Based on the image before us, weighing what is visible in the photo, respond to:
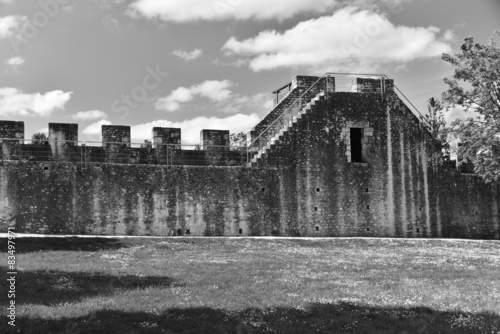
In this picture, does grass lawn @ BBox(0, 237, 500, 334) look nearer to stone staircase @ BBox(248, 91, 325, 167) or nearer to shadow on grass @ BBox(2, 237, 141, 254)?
shadow on grass @ BBox(2, 237, 141, 254)

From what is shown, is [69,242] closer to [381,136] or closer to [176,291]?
[176,291]

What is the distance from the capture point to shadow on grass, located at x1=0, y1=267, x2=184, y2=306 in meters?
11.0

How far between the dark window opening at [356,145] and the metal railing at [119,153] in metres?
6.92

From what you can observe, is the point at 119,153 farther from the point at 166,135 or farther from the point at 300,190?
the point at 300,190

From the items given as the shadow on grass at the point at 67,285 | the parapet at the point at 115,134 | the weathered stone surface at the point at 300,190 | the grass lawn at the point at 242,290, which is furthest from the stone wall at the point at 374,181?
the shadow on grass at the point at 67,285

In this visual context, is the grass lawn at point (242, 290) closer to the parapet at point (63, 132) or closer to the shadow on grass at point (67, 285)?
the shadow on grass at point (67, 285)

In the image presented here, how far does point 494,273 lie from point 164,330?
11.8 metres

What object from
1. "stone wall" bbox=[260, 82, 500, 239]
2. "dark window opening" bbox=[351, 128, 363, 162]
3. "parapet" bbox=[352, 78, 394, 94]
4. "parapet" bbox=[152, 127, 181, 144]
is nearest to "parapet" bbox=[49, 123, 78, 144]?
"parapet" bbox=[152, 127, 181, 144]

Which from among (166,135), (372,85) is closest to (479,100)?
(372,85)

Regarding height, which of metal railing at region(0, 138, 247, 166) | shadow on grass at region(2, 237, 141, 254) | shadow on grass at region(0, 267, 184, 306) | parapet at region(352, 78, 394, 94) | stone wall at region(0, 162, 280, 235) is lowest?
shadow on grass at region(0, 267, 184, 306)

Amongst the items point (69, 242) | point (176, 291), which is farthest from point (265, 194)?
point (176, 291)

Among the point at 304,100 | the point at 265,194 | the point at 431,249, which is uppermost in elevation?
the point at 304,100

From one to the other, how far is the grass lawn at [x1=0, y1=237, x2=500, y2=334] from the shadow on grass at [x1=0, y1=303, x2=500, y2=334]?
2cm

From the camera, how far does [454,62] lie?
103 ft
